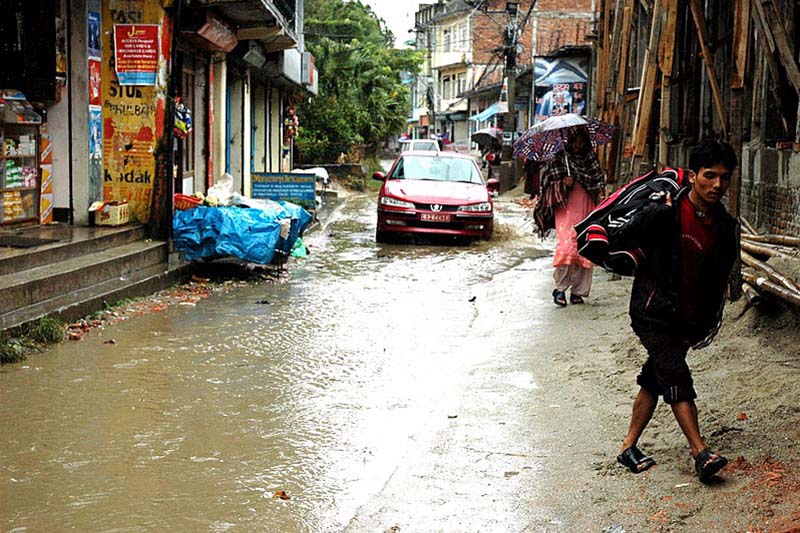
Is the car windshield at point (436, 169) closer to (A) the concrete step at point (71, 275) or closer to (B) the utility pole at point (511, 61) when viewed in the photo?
(A) the concrete step at point (71, 275)

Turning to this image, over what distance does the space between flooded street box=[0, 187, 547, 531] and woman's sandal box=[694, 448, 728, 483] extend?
62.0 inches

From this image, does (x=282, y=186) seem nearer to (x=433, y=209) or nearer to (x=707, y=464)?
(x=433, y=209)

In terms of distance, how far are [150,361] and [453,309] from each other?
3780mm

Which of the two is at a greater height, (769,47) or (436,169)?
(769,47)

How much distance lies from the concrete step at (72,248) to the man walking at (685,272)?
6312 millimetres

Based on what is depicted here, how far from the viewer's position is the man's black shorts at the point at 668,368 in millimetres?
4422

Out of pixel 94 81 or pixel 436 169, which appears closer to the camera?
pixel 94 81

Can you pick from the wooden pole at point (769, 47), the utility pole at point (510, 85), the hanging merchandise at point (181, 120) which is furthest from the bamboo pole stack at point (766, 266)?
the utility pole at point (510, 85)

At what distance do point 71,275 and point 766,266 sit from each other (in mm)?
6138

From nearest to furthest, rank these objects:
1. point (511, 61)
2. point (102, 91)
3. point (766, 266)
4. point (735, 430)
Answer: point (735, 430)
point (766, 266)
point (102, 91)
point (511, 61)

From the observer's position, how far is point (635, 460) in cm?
476

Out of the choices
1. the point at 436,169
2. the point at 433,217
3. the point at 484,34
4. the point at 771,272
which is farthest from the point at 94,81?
the point at 484,34

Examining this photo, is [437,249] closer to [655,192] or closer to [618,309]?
[618,309]

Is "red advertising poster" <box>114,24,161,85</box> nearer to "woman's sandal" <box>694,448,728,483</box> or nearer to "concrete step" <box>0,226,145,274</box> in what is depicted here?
"concrete step" <box>0,226,145,274</box>
